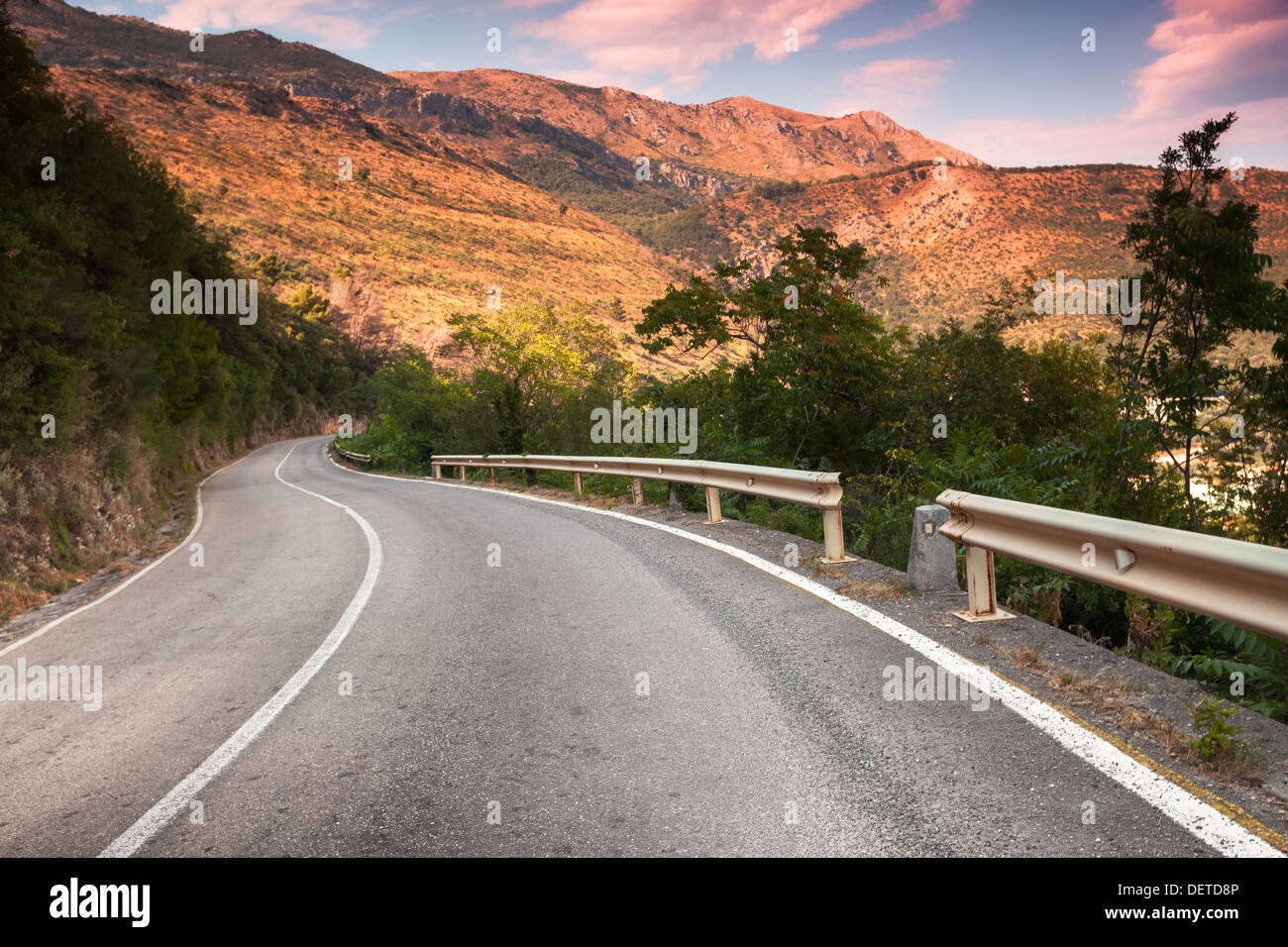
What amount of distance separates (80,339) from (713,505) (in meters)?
13.5

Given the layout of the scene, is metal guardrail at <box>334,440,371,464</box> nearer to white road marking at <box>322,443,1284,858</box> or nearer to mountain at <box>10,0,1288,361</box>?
white road marking at <box>322,443,1284,858</box>

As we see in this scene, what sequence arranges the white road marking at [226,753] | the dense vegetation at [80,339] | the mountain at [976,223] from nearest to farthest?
the white road marking at [226,753]
the dense vegetation at [80,339]
the mountain at [976,223]

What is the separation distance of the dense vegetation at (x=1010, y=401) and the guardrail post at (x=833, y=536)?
1411mm

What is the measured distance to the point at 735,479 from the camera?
352 inches

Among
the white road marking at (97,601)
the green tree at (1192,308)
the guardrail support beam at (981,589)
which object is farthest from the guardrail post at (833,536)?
the white road marking at (97,601)

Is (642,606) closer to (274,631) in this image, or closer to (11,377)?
(274,631)

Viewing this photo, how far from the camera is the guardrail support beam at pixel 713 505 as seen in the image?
9656mm

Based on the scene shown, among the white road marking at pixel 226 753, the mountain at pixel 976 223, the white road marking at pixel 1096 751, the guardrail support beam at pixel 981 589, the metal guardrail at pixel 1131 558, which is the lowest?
the white road marking at pixel 226 753

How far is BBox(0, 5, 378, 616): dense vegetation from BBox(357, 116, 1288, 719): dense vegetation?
10.2m

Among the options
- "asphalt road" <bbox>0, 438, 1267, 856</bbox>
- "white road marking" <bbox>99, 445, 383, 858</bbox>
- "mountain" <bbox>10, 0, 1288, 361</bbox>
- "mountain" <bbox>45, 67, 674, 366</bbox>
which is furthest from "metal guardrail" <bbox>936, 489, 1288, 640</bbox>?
"mountain" <bbox>45, 67, 674, 366</bbox>

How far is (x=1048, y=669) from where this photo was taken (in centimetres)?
382

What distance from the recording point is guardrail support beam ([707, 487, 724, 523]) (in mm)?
9656

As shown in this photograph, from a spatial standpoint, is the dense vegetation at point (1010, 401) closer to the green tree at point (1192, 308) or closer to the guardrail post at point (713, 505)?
the green tree at point (1192, 308)

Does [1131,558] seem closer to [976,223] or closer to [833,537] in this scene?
[833,537]
